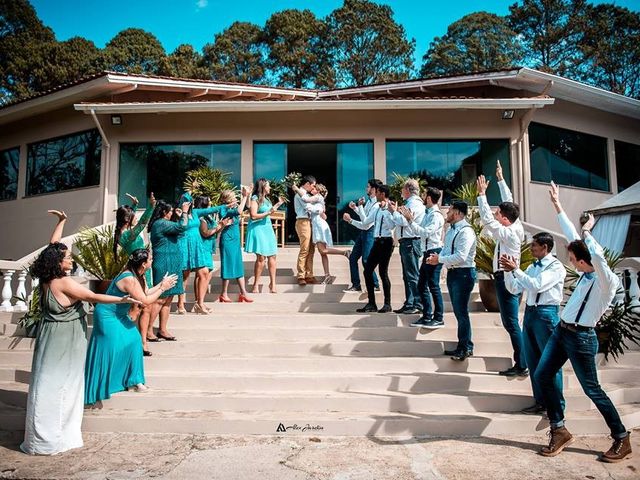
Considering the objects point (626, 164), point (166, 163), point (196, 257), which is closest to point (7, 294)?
point (196, 257)

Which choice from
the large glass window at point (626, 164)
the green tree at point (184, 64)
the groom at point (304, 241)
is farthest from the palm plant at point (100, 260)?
the green tree at point (184, 64)

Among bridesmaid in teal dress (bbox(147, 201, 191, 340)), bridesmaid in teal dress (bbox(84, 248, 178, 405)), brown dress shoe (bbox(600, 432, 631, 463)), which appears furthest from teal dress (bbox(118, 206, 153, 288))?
brown dress shoe (bbox(600, 432, 631, 463))

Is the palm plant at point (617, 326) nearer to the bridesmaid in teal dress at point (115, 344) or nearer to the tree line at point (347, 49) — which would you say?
the bridesmaid in teal dress at point (115, 344)

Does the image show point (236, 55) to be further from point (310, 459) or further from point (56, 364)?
point (310, 459)

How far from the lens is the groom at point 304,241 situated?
8.55m

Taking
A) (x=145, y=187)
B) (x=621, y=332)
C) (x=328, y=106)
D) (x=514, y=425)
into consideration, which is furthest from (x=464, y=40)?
(x=514, y=425)

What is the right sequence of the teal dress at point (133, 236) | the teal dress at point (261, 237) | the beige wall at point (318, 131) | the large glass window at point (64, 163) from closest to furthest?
1. the teal dress at point (133, 236)
2. the teal dress at point (261, 237)
3. the beige wall at point (318, 131)
4. the large glass window at point (64, 163)

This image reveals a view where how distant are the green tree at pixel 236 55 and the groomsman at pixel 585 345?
26.8 meters

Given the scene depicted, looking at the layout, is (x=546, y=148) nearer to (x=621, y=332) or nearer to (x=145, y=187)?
(x=621, y=332)

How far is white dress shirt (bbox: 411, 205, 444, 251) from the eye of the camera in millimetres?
6637

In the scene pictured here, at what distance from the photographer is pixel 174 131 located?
13.0 meters

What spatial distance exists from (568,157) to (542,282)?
10.4 meters

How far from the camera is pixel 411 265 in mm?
7047

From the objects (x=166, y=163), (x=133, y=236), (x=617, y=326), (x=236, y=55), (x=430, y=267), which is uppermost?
(x=236, y=55)
